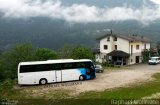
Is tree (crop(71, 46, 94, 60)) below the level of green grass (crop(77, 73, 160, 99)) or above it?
above

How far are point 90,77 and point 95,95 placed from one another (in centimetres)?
1045

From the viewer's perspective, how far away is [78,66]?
117 ft

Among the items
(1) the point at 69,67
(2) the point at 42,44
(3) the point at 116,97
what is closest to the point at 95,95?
(3) the point at 116,97

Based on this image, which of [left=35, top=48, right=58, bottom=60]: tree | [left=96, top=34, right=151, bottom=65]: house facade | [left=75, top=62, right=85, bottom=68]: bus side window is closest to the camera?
[left=75, top=62, right=85, bottom=68]: bus side window

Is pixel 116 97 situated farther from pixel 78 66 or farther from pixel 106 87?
pixel 78 66

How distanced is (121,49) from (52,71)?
33590 millimetres

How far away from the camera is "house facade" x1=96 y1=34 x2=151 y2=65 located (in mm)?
63781

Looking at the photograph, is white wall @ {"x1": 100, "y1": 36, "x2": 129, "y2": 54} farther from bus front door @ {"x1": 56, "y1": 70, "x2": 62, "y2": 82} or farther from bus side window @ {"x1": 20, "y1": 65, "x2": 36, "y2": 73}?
bus side window @ {"x1": 20, "y1": 65, "x2": 36, "y2": 73}

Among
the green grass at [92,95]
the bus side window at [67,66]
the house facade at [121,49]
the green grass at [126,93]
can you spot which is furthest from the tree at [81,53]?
the green grass at [126,93]

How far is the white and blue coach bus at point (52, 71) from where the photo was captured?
33.0 meters

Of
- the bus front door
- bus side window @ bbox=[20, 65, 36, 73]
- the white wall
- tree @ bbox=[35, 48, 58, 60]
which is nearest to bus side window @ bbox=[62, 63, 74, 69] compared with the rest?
the bus front door

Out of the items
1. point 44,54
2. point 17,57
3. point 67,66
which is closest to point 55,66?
point 67,66

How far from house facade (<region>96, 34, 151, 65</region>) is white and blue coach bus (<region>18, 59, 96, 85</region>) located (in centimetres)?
2824

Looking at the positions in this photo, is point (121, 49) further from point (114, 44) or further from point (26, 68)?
point (26, 68)
